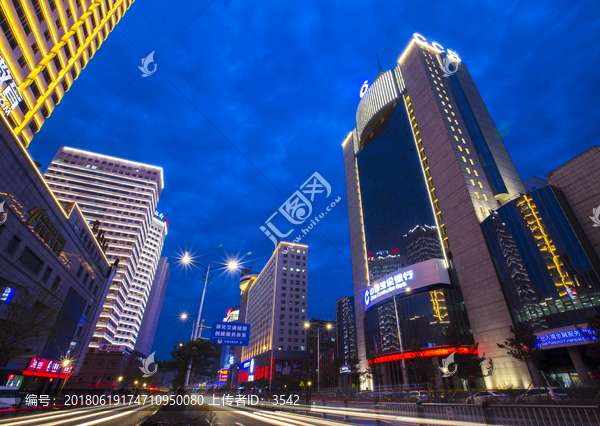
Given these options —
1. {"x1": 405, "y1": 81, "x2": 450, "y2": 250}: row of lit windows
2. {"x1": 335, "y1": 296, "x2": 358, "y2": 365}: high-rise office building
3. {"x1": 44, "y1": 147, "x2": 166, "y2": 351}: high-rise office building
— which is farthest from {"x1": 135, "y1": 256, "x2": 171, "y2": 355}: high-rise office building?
{"x1": 405, "y1": 81, "x2": 450, "y2": 250}: row of lit windows

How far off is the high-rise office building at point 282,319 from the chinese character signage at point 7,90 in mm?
83662

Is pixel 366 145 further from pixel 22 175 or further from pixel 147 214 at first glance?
pixel 147 214

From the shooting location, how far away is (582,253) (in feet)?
108

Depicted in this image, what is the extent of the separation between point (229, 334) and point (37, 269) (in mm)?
23295

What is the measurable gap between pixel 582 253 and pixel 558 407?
35201 mm

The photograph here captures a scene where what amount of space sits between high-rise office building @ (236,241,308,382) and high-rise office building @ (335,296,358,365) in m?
13.9

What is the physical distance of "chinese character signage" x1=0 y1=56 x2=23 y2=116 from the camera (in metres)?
31.9

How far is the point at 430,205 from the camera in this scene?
184 ft

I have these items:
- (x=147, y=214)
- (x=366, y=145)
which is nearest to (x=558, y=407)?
(x=366, y=145)

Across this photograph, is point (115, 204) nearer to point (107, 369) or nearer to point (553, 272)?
point (107, 369)

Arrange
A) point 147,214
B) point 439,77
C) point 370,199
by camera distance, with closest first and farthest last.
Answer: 1. point 439,77
2. point 370,199
3. point 147,214

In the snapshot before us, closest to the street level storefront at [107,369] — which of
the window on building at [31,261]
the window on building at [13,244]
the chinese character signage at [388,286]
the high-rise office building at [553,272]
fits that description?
the window on building at [31,261]

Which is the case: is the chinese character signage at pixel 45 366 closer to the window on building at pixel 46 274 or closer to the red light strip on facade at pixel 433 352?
the window on building at pixel 46 274

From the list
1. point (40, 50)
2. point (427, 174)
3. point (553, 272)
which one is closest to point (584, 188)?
point (553, 272)
